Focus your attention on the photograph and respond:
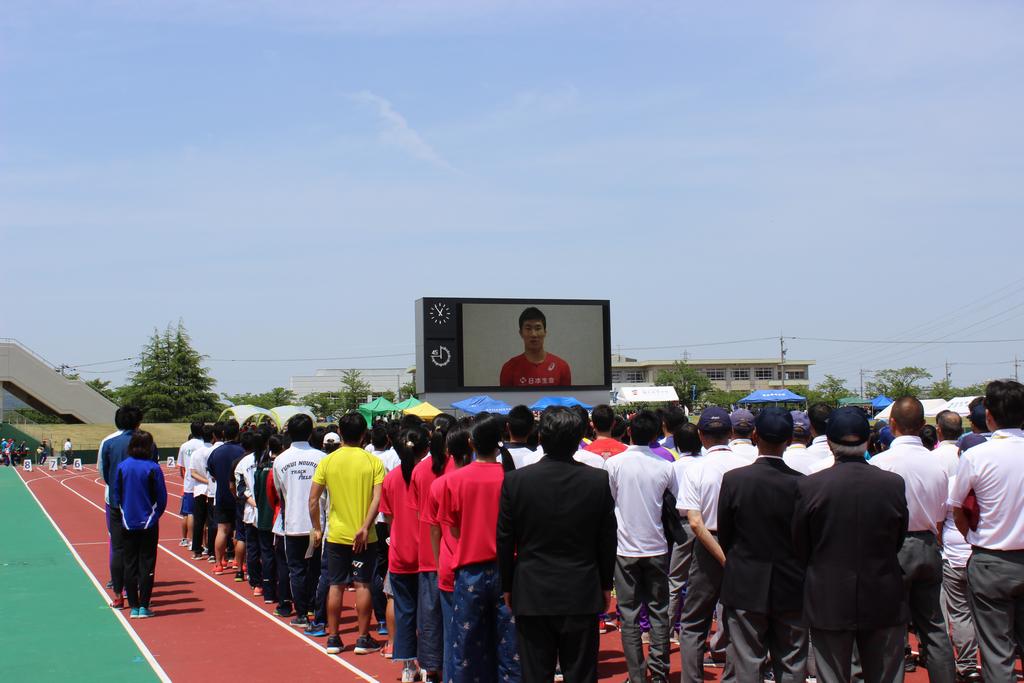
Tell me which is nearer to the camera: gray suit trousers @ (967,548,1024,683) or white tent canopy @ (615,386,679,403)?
gray suit trousers @ (967,548,1024,683)

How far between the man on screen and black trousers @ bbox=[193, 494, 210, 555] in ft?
70.1

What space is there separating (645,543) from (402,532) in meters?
1.79

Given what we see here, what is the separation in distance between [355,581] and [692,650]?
313 cm

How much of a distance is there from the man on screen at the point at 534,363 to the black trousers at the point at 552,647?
99.4 feet

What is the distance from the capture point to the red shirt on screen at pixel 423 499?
6.79m

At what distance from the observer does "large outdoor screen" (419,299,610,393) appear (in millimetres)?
35062

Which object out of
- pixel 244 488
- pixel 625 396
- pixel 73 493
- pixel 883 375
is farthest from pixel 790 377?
pixel 244 488

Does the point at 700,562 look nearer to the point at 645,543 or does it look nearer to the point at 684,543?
the point at 645,543

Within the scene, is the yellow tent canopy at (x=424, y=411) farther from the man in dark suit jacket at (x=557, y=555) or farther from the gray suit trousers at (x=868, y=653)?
the gray suit trousers at (x=868, y=653)

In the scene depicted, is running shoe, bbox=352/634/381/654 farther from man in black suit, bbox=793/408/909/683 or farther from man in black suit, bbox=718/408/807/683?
man in black suit, bbox=793/408/909/683

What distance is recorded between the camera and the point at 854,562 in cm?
485

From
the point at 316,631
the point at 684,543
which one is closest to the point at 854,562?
the point at 684,543

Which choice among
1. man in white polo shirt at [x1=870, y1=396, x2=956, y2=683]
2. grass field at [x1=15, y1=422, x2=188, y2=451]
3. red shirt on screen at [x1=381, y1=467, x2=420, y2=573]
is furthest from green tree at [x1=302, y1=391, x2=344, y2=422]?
man in white polo shirt at [x1=870, y1=396, x2=956, y2=683]

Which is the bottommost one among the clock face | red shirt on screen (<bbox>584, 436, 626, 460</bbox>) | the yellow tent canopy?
red shirt on screen (<bbox>584, 436, 626, 460</bbox>)
